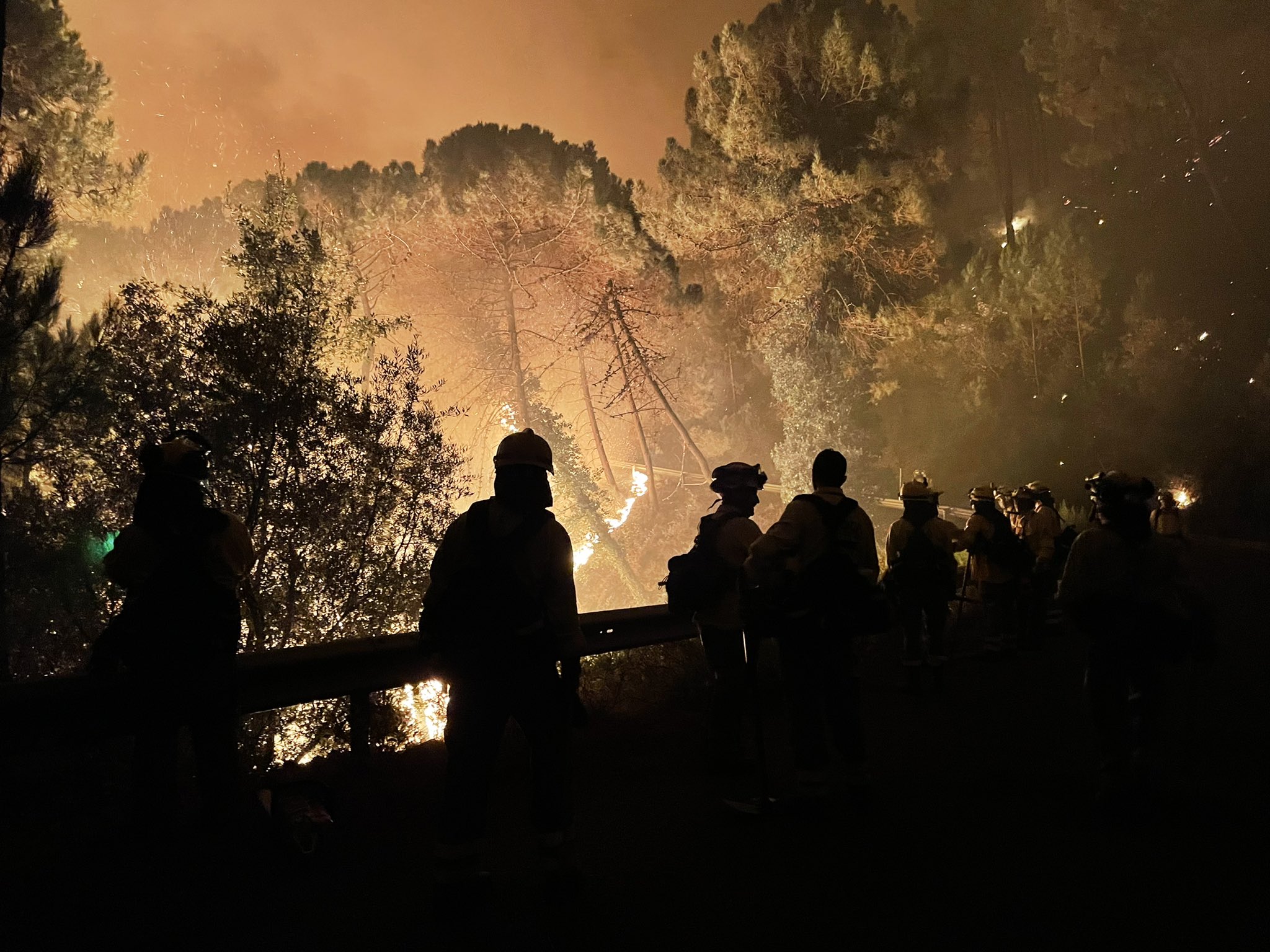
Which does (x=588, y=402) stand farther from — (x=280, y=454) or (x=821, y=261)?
(x=280, y=454)

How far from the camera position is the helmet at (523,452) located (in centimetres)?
402

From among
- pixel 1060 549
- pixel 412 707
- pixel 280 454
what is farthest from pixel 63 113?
pixel 1060 549

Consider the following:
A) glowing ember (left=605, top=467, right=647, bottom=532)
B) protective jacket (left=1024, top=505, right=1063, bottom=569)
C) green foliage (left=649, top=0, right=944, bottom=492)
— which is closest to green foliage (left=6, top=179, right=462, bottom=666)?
protective jacket (left=1024, top=505, right=1063, bottom=569)

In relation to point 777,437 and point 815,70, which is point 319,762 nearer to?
point 815,70

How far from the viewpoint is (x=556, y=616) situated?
13.3 feet

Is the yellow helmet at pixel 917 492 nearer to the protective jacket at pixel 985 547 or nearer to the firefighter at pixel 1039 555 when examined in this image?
the protective jacket at pixel 985 547

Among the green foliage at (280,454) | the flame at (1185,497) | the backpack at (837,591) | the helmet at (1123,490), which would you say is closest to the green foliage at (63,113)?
the green foliage at (280,454)

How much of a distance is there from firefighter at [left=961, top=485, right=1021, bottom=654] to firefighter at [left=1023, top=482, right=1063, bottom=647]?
0.55 metres

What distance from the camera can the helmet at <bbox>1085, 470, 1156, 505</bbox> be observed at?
4973 mm

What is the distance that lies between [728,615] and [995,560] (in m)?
5.43

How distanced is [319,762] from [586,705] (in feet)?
7.53

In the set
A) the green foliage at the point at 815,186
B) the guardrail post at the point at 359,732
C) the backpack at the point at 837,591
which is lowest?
the guardrail post at the point at 359,732

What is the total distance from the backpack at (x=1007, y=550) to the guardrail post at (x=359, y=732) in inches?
279

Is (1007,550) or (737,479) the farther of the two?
(1007,550)
